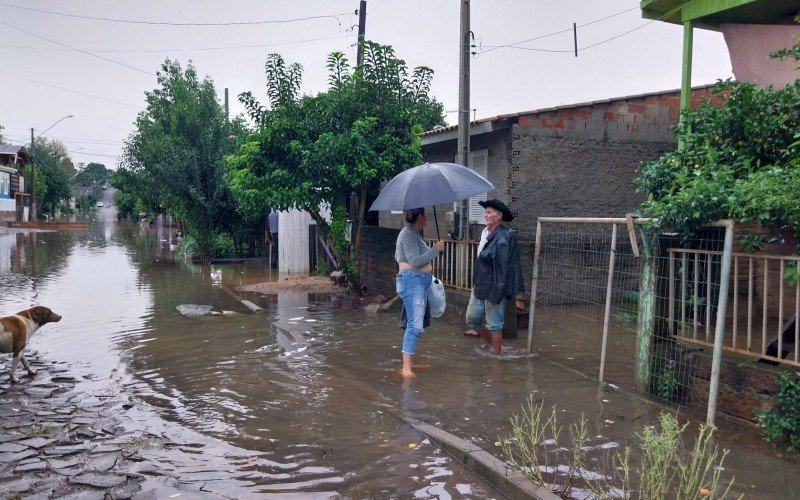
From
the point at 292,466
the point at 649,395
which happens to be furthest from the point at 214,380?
the point at 649,395

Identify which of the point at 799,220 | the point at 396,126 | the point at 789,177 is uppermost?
the point at 396,126

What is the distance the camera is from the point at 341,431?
5.63m

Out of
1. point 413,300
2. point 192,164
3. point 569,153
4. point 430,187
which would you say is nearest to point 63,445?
point 413,300

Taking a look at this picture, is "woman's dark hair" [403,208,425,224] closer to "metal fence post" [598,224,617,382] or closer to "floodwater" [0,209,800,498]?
"floodwater" [0,209,800,498]

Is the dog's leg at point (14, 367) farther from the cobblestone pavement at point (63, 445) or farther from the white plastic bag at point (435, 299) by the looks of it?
the white plastic bag at point (435, 299)

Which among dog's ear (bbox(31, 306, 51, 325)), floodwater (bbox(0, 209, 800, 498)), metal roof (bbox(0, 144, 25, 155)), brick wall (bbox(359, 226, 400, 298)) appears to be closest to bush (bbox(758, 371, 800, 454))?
floodwater (bbox(0, 209, 800, 498))

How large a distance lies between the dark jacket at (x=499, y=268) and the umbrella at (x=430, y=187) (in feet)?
2.03

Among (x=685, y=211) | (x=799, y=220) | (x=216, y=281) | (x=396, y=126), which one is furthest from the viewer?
(x=216, y=281)

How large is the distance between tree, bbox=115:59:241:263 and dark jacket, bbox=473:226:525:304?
56.3ft

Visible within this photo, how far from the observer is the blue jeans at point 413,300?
Answer: 23.8 ft

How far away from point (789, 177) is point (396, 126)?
28.2 ft

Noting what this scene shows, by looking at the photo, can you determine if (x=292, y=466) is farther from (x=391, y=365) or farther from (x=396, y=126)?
(x=396, y=126)

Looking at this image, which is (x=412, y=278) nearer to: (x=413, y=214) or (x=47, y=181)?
(x=413, y=214)

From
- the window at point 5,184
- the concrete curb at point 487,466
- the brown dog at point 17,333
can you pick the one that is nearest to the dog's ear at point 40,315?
the brown dog at point 17,333
